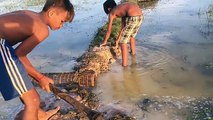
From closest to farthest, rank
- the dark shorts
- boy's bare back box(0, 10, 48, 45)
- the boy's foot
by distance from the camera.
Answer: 1. boy's bare back box(0, 10, 48, 45)
2. the boy's foot
3. the dark shorts

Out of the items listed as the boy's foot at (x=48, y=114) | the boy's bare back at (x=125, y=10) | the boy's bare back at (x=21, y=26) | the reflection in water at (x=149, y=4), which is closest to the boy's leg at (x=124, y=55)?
the boy's bare back at (x=125, y=10)

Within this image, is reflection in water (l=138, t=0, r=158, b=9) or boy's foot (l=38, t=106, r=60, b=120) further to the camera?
reflection in water (l=138, t=0, r=158, b=9)

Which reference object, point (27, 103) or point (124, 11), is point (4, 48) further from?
point (124, 11)

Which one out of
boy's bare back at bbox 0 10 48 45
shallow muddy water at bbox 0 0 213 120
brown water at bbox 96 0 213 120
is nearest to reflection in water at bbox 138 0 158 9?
shallow muddy water at bbox 0 0 213 120

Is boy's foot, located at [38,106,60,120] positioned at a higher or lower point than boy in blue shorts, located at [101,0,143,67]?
lower

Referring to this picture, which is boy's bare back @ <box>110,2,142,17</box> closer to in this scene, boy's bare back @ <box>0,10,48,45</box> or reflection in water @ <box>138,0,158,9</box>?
boy's bare back @ <box>0,10,48,45</box>

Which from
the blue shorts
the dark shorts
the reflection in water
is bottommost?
the reflection in water

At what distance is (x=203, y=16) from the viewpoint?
9.39 meters

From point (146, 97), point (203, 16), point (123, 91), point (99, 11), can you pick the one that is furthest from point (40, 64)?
point (99, 11)

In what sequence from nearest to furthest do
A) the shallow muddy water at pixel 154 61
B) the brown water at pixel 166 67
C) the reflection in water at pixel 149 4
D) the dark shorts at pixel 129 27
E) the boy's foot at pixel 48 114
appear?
the boy's foot at pixel 48 114, the shallow muddy water at pixel 154 61, the brown water at pixel 166 67, the dark shorts at pixel 129 27, the reflection in water at pixel 149 4

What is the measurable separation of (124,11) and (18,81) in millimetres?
3375

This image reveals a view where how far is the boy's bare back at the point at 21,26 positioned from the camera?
3.31m

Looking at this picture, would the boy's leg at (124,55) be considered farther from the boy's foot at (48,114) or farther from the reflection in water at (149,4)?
the reflection in water at (149,4)

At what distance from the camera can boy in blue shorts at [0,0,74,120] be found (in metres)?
3.22
